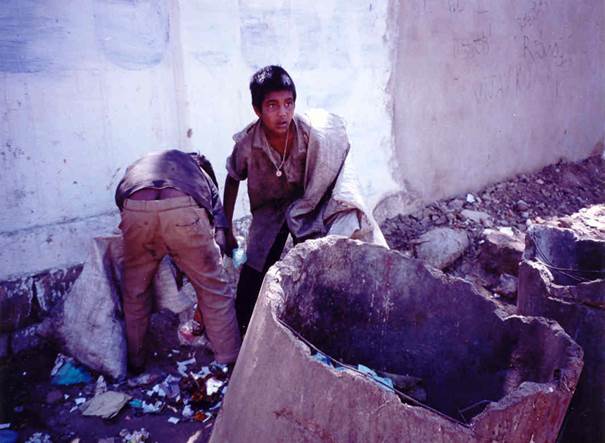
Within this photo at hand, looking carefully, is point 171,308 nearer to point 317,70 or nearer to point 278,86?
point 278,86

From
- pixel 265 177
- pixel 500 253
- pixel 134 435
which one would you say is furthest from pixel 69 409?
pixel 500 253

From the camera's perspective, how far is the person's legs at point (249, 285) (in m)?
3.43

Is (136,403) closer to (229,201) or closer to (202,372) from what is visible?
(202,372)

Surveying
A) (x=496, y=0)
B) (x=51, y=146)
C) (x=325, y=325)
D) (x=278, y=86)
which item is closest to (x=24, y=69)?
(x=51, y=146)

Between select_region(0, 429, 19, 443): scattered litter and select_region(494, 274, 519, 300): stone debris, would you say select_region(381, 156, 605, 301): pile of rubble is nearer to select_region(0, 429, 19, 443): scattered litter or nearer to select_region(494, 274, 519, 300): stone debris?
select_region(494, 274, 519, 300): stone debris

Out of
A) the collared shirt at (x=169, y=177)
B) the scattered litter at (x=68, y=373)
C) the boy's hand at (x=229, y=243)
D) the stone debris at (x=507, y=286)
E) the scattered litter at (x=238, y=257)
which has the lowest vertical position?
the stone debris at (x=507, y=286)

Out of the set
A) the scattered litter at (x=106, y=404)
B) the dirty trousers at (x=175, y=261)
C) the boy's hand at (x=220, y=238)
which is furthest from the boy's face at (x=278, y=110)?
the scattered litter at (x=106, y=404)

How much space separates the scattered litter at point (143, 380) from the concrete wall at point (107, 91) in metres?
0.85

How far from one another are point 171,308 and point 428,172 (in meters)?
3.32

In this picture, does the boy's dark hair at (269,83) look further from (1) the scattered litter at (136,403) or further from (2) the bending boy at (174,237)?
(1) the scattered litter at (136,403)

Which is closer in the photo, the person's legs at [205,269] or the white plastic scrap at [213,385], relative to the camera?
the person's legs at [205,269]

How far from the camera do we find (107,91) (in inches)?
136

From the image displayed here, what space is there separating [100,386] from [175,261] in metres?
0.85

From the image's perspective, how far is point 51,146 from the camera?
10.8 feet
